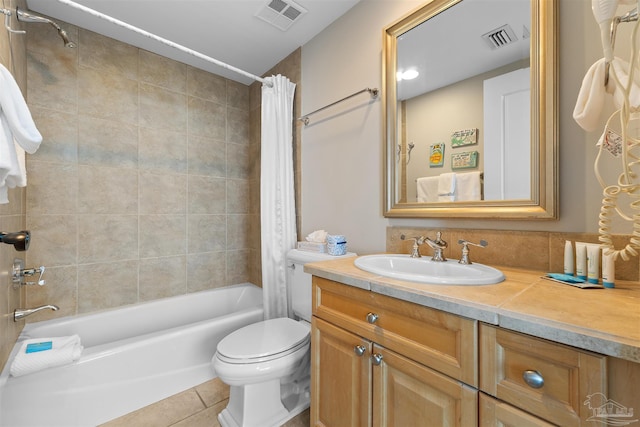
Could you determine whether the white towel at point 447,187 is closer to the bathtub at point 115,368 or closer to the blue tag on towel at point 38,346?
the bathtub at point 115,368

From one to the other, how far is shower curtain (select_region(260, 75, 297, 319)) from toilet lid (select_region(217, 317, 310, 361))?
1.09 feet

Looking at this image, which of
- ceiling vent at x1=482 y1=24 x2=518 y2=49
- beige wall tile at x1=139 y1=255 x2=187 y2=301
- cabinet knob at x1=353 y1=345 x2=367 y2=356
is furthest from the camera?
beige wall tile at x1=139 y1=255 x2=187 y2=301

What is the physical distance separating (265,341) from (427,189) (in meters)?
1.12

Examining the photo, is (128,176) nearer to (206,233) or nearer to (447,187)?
(206,233)

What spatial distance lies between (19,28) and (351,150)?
205 cm

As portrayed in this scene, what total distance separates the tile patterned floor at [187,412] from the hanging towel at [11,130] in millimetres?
1263

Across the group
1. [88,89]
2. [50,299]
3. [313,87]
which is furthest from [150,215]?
[313,87]

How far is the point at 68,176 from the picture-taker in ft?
5.81

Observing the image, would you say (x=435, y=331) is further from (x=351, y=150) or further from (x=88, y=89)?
(x=88, y=89)

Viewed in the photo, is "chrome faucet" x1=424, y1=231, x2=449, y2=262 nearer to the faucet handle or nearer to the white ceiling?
the faucet handle

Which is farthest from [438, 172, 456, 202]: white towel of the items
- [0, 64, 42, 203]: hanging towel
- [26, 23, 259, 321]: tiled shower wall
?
[26, 23, 259, 321]: tiled shower wall

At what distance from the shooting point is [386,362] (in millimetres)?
849

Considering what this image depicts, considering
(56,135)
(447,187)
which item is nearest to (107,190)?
(56,135)

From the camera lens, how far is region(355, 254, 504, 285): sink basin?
0.80 meters
